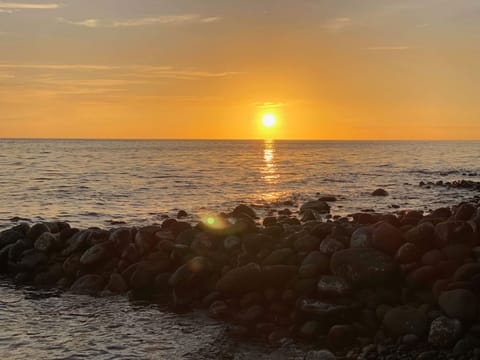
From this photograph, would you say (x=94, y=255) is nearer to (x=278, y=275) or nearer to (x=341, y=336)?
(x=278, y=275)

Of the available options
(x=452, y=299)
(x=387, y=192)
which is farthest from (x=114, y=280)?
(x=387, y=192)

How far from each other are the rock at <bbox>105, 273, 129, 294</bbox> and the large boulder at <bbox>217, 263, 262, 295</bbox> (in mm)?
2690

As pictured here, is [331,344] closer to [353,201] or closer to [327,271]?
[327,271]

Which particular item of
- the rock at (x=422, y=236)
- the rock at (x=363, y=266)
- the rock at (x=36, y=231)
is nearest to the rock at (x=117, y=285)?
the rock at (x=36, y=231)

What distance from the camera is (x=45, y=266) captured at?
1457 centimetres

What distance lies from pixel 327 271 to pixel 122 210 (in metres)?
17.0

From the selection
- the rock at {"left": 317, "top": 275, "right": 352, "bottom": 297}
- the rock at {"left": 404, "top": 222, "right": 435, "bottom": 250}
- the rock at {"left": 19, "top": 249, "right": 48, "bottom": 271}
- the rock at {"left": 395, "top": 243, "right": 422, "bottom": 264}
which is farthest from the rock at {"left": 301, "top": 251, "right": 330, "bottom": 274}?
the rock at {"left": 19, "top": 249, "right": 48, "bottom": 271}

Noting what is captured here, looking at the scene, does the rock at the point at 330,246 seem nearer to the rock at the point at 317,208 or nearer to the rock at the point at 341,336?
the rock at the point at 341,336

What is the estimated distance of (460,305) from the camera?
30.7 feet

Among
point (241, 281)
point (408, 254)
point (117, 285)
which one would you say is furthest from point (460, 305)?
point (117, 285)

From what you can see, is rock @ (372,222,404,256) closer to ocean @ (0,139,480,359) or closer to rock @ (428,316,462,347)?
rock @ (428,316,462,347)

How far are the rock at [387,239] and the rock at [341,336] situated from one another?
2.53m

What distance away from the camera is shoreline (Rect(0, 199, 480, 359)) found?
9.55 metres

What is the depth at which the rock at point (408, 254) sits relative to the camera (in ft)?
36.9
